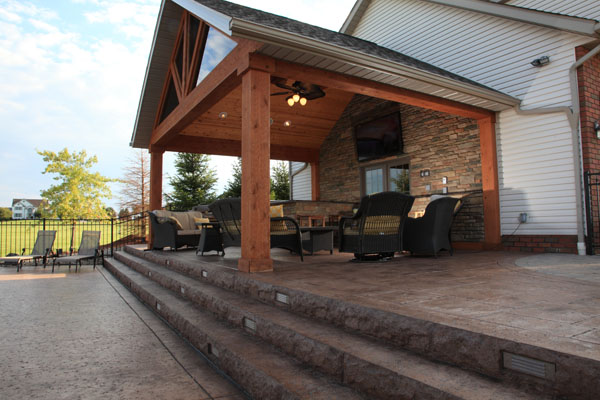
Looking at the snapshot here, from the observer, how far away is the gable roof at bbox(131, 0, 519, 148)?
12.8 ft

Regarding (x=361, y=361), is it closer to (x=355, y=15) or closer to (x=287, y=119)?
(x=287, y=119)

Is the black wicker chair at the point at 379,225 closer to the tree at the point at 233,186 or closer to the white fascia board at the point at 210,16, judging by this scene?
the white fascia board at the point at 210,16

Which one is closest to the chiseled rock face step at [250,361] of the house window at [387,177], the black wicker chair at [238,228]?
the black wicker chair at [238,228]

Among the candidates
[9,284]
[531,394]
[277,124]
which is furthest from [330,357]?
[277,124]

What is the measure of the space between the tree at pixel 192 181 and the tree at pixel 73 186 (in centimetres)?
404

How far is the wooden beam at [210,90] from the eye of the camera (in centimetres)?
454

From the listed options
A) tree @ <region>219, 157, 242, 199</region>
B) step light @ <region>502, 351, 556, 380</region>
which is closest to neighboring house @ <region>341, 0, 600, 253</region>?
step light @ <region>502, 351, 556, 380</region>

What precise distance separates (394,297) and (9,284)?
22.3ft

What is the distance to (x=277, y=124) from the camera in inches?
386

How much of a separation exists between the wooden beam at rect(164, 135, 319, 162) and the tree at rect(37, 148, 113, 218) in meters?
14.0

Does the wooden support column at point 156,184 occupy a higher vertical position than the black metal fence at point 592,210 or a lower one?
higher

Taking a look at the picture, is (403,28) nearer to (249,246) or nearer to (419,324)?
(249,246)

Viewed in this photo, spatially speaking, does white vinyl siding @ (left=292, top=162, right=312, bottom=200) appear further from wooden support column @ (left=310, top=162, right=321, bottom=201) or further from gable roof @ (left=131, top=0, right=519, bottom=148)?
gable roof @ (left=131, top=0, right=519, bottom=148)

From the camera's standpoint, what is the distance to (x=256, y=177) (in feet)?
13.4
